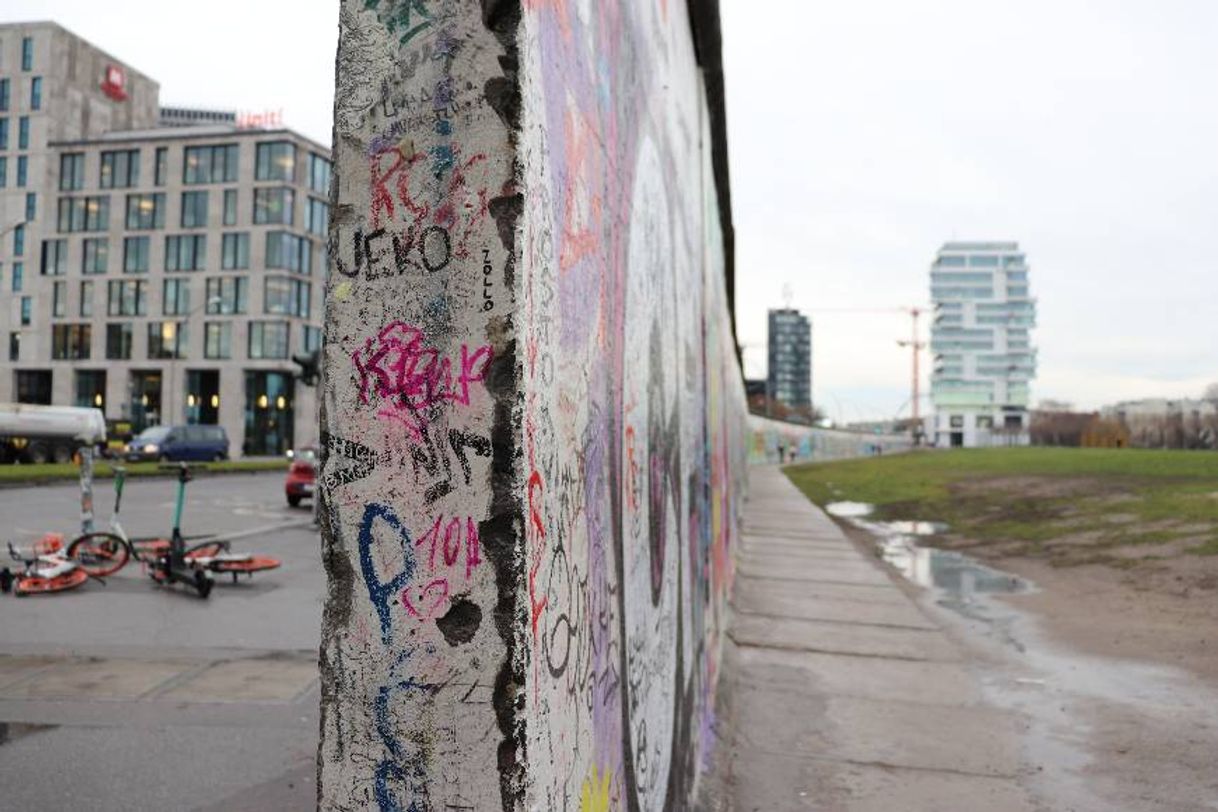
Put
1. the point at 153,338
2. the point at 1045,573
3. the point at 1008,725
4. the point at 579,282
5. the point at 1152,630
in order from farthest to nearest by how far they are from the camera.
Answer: the point at 153,338 < the point at 1045,573 < the point at 1152,630 < the point at 1008,725 < the point at 579,282

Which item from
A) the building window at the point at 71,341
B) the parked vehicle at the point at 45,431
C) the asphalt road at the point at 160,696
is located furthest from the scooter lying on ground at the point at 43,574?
the building window at the point at 71,341

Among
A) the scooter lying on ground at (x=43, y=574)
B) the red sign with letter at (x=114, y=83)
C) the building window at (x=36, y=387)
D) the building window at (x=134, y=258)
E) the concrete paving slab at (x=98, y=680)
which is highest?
the red sign with letter at (x=114, y=83)

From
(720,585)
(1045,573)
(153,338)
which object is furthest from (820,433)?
(720,585)

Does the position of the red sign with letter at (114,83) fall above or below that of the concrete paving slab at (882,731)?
above

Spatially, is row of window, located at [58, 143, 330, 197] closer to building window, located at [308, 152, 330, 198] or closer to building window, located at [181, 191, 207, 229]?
building window, located at [308, 152, 330, 198]

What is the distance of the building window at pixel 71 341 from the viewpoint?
62094mm

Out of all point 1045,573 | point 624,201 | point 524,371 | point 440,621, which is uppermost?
point 624,201

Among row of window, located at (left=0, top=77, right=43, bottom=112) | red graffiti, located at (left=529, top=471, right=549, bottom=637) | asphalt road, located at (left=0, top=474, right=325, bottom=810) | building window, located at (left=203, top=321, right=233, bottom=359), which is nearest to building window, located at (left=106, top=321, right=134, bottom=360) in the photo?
building window, located at (left=203, top=321, right=233, bottom=359)

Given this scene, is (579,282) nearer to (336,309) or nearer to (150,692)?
(336,309)

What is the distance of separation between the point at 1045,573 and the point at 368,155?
1419 cm

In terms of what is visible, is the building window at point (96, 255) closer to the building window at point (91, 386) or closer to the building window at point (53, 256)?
the building window at point (53, 256)

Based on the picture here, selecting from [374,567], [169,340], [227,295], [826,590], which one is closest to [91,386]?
[169,340]

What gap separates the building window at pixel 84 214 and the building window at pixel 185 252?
4949 mm

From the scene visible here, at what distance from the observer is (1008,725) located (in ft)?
18.2
